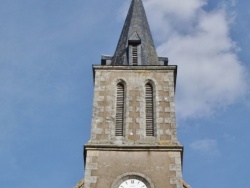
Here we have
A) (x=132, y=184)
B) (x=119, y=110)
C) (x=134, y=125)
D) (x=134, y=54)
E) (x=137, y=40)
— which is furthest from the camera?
(x=137, y=40)

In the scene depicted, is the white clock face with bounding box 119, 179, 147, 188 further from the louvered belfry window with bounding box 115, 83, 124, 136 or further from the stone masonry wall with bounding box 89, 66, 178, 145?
the louvered belfry window with bounding box 115, 83, 124, 136

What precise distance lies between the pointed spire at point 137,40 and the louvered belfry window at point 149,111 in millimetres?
1634

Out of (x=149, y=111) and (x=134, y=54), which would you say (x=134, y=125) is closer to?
(x=149, y=111)

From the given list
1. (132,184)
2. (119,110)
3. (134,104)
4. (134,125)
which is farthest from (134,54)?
(132,184)

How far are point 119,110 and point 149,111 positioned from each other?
1.15m

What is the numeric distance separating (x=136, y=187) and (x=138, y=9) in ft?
37.2

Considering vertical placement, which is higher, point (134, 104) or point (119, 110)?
point (134, 104)

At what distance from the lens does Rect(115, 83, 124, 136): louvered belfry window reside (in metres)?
19.9

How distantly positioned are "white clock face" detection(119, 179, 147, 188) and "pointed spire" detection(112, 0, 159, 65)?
19.1ft

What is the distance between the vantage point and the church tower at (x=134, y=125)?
726 inches

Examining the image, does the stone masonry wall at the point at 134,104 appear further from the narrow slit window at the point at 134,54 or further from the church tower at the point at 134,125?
the narrow slit window at the point at 134,54

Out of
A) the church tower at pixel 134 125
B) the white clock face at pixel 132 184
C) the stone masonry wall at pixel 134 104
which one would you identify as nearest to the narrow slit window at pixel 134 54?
the church tower at pixel 134 125

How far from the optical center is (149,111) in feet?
67.6

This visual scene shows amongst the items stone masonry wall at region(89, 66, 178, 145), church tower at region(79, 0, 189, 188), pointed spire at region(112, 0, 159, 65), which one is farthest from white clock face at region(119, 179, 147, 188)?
pointed spire at region(112, 0, 159, 65)
